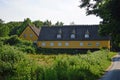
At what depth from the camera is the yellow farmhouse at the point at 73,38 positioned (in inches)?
2918

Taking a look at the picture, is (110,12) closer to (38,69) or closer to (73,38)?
(38,69)

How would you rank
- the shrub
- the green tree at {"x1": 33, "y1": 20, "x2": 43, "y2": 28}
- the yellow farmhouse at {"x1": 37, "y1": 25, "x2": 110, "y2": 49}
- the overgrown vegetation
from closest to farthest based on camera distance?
the overgrown vegetation, the shrub, the yellow farmhouse at {"x1": 37, "y1": 25, "x2": 110, "y2": 49}, the green tree at {"x1": 33, "y1": 20, "x2": 43, "y2": 28}

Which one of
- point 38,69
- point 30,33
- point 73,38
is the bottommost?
point 38,69

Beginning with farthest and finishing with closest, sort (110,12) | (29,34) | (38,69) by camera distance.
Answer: (29,34) → (110,12) → (38,69)

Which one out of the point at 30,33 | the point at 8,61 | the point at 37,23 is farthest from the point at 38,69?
the point at 37,23

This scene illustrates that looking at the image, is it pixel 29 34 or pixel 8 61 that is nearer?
pixel 8 61

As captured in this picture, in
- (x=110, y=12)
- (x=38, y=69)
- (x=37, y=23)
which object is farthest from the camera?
(x=37, y=23)

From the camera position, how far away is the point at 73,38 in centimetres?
7550

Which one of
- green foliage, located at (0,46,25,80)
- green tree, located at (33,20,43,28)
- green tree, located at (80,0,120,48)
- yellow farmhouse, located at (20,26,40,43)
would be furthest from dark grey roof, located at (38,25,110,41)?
green foliage, located at (0,46,25,80)

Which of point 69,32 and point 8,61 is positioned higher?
point 69,32

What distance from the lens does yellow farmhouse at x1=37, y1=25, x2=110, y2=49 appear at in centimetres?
7412

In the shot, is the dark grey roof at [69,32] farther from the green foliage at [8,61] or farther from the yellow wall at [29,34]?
the green foliage at [8,61]

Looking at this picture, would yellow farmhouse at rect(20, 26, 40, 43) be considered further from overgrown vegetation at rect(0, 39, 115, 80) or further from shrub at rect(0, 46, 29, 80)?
shrub at rect(0, 46, 29, 80)

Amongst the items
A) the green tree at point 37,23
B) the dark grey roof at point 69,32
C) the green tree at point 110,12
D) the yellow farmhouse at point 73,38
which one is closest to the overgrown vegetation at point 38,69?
the green tree at point 110,12
